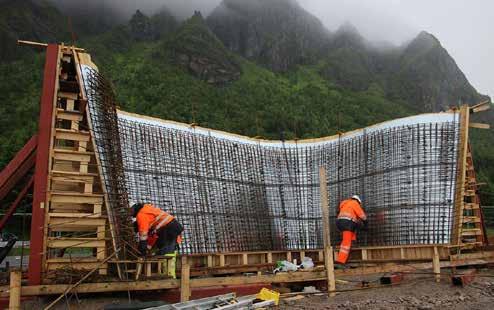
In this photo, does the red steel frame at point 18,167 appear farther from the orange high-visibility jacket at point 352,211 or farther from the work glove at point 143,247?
the orange high-visibility jacket at point 352,211

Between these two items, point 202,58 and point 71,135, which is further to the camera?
point 202,58

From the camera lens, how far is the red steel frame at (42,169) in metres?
7.22

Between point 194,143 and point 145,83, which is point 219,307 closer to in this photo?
point 194,143

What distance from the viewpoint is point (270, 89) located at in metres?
81.2

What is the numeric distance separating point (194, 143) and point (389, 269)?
565 centimetres

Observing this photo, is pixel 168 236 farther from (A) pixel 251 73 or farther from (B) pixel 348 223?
(A) pixel 251 73

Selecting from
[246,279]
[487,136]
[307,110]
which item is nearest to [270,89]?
[307,110]

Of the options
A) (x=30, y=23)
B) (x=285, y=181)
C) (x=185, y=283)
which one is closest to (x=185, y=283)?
(x=185, y=283)

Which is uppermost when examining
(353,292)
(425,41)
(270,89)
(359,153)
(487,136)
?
(425,41)

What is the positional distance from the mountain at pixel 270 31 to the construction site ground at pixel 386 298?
95567mm

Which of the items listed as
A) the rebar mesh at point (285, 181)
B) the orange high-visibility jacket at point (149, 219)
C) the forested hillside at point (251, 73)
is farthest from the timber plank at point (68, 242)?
the forested hillside at point (251, 73)

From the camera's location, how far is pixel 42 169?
7.55m

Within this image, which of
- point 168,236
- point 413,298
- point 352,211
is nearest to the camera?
point 413,298

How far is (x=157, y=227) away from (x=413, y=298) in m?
4.63
